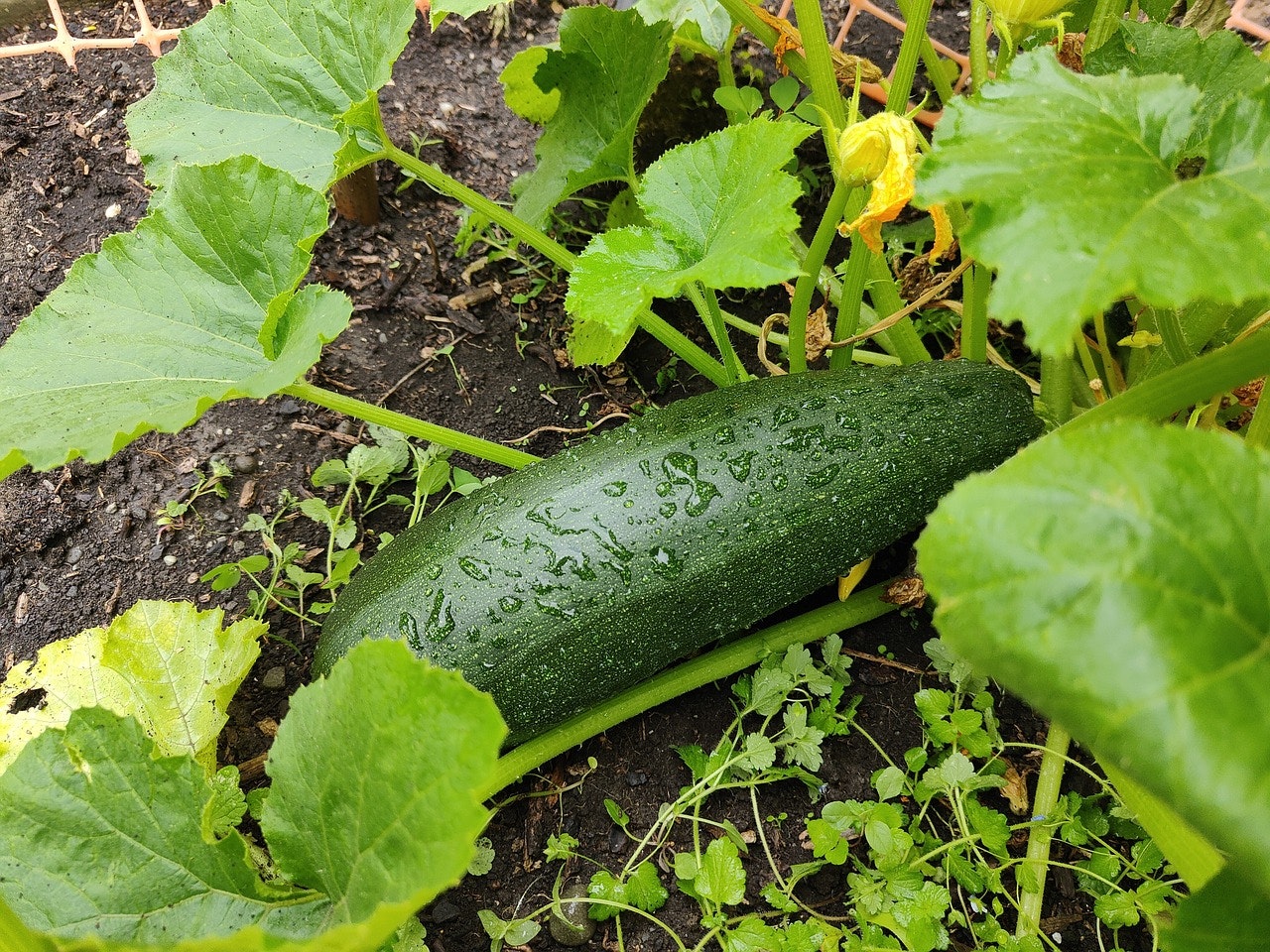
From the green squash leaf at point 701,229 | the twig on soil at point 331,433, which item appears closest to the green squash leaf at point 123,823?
the green squash leaf at point 701,229

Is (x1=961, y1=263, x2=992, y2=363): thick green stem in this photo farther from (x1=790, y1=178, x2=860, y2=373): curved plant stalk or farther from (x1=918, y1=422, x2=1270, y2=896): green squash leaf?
(x1=918, y1=422, x2=1270, y2=896): green squash leaf

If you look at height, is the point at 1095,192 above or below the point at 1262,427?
above

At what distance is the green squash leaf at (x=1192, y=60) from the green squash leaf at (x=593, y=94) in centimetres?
78

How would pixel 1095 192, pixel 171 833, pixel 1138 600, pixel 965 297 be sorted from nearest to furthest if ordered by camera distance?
1. pixel 1138 600
2. pixel 1095 192
3. pixel 171 833
4. pixel 965 297

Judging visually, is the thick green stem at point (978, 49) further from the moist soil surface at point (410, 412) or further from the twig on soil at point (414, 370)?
the twig on soil at point (414, 370)

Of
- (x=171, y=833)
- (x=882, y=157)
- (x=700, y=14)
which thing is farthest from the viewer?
(x=700, y=14)

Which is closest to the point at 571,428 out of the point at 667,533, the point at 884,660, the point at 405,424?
the point at 405,424

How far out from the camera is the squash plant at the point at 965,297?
78 centimetres

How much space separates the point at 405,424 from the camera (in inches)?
66.7

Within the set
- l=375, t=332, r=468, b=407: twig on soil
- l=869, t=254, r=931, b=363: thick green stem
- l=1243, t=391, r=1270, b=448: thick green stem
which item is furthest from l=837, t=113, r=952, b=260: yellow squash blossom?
l=375, t=332, r=468, b=407: twig on soil

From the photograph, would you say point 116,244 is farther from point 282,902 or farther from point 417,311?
point 282,902

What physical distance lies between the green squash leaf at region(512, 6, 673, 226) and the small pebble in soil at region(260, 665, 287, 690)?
105cm

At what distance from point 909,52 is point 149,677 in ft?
5.62

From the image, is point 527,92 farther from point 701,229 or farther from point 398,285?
point 701,229
